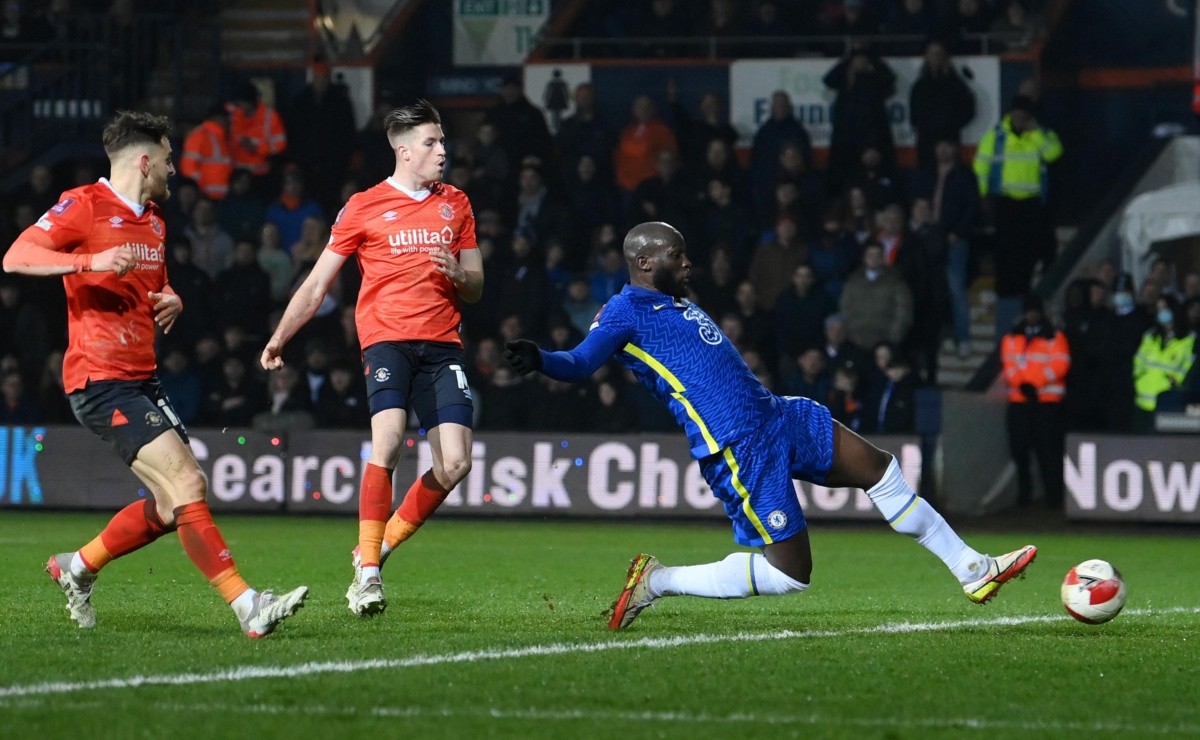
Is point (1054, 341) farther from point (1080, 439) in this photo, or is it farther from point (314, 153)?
point (314, 153)

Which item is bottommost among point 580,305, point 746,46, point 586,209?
point 580,305

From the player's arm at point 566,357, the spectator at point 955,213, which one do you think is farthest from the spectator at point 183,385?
the player's arm at point 566,357

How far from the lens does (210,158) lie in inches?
820

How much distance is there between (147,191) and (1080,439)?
10.3 meters

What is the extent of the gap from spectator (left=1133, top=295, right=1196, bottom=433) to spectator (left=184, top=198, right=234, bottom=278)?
9.39 meters

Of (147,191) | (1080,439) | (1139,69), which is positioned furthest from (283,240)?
(147,191)

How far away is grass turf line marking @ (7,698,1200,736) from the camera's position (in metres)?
5.62

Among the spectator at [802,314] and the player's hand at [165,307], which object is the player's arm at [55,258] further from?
the spectator at [802,314]

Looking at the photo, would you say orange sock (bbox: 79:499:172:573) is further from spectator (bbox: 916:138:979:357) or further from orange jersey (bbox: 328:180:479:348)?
spectator (bbox: 916:138:979:357)

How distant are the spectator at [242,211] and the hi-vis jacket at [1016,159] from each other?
7.56 m

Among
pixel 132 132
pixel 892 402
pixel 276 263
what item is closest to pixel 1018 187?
pixel 892 402

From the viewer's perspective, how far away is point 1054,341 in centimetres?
1747

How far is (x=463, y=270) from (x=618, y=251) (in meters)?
10.5

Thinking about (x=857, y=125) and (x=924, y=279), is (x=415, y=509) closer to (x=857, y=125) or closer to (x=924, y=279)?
(x=924, y=279)
